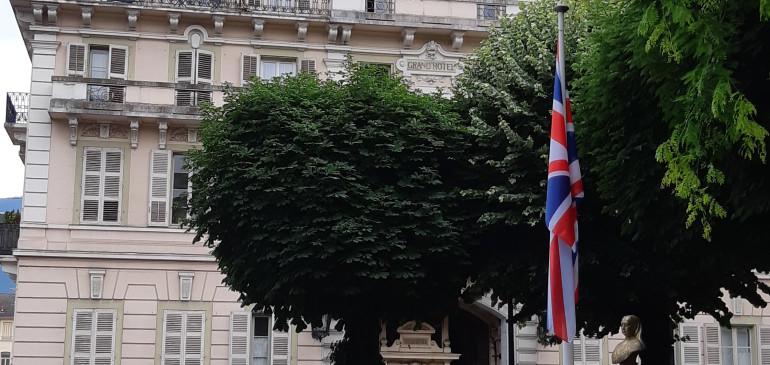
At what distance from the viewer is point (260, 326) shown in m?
32.8

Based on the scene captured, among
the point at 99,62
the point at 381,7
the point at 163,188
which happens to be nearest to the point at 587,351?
the point at 381,7

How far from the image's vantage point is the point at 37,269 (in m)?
31.7

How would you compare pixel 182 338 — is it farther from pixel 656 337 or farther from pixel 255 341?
pixel 656 337

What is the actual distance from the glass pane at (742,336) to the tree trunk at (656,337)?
11.4 m

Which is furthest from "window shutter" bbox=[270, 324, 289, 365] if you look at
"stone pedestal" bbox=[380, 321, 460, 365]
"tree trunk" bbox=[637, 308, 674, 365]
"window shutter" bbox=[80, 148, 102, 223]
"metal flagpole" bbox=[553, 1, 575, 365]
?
"metal flagpole" bbox=[553, 1, 575, 365]

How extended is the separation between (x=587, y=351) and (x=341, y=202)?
12153 mm

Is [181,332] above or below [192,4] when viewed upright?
below

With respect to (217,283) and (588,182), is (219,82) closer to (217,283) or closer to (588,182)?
(217,283)

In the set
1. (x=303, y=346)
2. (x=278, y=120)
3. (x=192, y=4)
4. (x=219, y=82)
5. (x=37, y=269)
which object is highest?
(x=192, y=4)

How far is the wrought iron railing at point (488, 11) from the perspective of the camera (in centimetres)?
3503

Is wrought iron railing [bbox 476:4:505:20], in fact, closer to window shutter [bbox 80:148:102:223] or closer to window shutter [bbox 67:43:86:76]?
window shutter [bbox 67:43:86:76]

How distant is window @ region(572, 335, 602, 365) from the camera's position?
3369 cm

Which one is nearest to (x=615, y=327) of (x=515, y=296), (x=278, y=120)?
(x=515, y=296)

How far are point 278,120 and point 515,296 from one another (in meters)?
6.35
